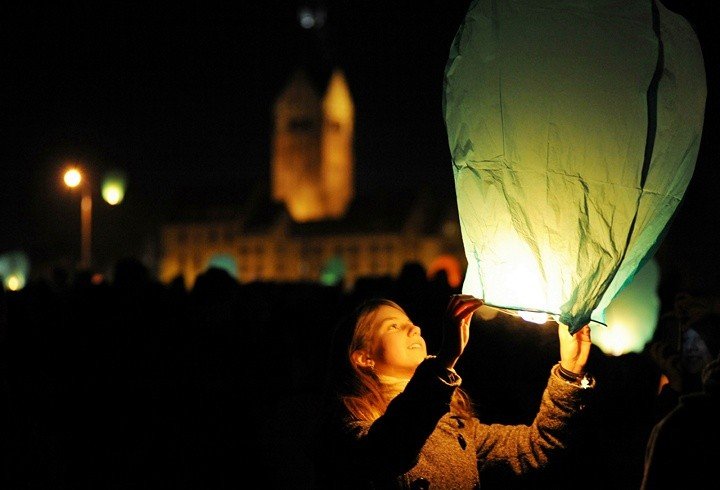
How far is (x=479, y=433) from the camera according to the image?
3488 mm

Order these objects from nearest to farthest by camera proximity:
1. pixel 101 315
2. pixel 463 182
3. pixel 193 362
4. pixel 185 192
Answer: pixel 463 182, pixel 193 362, pixel 101 315, pixel 185 192

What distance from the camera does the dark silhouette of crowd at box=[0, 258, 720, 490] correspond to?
528 cm

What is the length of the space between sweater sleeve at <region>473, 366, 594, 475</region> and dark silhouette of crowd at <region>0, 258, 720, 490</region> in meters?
1.34

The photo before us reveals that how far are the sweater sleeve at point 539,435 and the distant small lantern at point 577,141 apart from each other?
36 cm

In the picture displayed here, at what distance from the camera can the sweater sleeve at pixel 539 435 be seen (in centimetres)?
325

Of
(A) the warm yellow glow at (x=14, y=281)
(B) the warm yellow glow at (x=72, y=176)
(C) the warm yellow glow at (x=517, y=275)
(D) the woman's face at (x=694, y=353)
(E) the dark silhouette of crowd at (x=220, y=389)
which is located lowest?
(A) the warm yellow glow at (x=14, y=281)

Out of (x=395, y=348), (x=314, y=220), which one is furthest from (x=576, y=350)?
(x=314, y=220)

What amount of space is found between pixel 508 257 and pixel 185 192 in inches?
3480

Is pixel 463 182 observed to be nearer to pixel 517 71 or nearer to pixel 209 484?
pixel 517 71

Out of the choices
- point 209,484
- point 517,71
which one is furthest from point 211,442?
point 517,71

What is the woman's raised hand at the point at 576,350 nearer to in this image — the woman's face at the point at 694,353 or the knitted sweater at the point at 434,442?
the knitted sweater at the point at 434,442

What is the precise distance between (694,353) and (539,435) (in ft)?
6.56

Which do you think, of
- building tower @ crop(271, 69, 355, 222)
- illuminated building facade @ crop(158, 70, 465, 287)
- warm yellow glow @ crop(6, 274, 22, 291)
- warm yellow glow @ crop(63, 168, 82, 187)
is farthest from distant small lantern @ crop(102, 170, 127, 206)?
building tower @ crop(271, 69, 355, 222)

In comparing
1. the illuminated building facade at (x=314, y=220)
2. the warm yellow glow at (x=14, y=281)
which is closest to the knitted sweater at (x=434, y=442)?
the warm yellow glow at (x=14, y=281)
